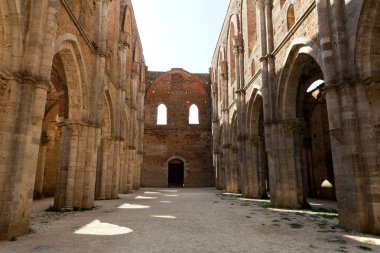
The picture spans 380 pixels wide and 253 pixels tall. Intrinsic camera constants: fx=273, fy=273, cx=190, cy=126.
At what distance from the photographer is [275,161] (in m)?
11.6

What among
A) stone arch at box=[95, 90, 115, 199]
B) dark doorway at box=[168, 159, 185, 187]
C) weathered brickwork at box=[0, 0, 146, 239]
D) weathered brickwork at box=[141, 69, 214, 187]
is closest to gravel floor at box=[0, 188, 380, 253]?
A: weathered brickwork at box=[0, 0, 146, 239]

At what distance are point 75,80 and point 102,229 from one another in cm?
649

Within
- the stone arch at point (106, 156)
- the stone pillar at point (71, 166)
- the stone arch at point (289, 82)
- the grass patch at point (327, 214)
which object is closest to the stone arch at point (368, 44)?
the stone arch at point (289, 82)

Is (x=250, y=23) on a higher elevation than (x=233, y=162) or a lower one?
higher

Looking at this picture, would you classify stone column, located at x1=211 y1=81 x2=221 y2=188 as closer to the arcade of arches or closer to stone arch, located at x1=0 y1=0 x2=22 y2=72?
the arcade of arches

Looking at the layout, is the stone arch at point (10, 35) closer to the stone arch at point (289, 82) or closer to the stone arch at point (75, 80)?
the stone arch at point (75, 80)

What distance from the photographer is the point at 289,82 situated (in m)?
11.4

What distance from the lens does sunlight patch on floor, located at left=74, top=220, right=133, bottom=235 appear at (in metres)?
6.14

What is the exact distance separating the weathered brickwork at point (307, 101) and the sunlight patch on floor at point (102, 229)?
5446 millimetres

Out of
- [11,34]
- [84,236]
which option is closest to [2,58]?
[11,34]

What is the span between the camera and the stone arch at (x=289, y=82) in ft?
34.7

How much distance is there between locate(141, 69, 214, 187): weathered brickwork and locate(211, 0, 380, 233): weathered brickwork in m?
9.61

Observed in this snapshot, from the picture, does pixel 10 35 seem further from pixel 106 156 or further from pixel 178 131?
pixel 178 131

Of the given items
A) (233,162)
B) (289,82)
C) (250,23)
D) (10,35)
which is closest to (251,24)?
(250,23)
